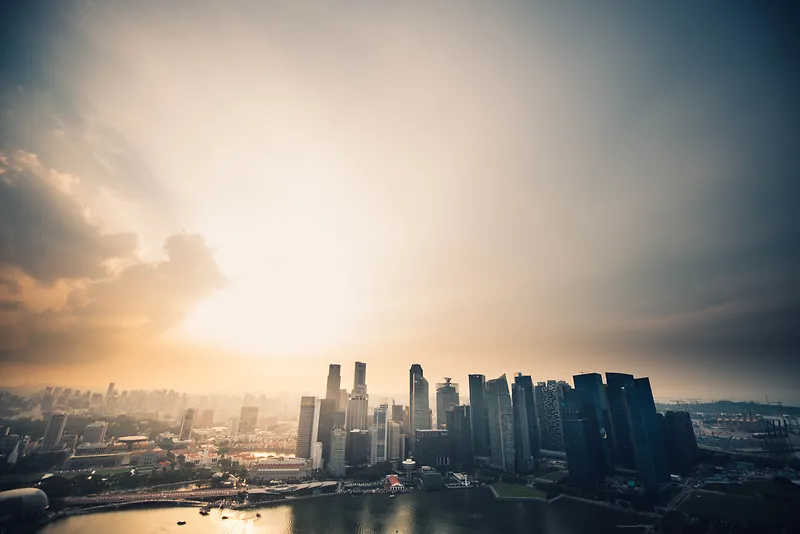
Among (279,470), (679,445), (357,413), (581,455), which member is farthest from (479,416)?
(279,470)

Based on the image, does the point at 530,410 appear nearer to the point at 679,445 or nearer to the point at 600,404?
the point at 600,404

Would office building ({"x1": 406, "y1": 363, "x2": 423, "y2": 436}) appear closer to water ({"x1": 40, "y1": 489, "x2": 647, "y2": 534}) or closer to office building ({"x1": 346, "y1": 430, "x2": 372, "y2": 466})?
office building ({"x1": 346, "y1": 430, "x2": 372, "y2": 466})

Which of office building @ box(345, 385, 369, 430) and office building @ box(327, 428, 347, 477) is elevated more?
office building @ box(345, 385, 369, 430)

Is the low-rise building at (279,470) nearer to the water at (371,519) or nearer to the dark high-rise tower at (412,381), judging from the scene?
the water at (371,519)

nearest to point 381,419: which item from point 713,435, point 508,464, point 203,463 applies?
point 508,464

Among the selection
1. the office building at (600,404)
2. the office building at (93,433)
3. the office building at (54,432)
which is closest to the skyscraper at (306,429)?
the office building at (93,433)

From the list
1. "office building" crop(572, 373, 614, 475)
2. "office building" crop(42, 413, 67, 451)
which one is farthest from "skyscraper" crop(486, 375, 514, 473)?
"office building" crop(42, 413, 67, 451)
